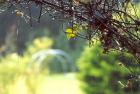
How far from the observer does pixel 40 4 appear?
238cm

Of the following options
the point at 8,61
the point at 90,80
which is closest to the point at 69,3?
the point at 90,80

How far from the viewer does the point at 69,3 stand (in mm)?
2361

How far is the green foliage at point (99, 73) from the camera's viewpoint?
13.1 meters

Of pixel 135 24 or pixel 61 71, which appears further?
pixel 61 71

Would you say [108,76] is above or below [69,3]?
below

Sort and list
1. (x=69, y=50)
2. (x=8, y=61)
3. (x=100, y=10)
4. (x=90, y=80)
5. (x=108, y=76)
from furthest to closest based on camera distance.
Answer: (x=69, y=50) → (x=8, y=61) → (x=90, y=80) → (x=108, y=76) → (x=100, y=10)

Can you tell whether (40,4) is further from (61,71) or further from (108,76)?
(61,71)

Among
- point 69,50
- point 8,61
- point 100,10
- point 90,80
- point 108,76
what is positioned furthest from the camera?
point 69,50

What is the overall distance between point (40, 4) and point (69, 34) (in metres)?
0.22

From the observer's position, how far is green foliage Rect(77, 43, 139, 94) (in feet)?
43.1

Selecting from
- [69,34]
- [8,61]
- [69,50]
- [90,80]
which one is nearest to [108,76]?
[90,80]

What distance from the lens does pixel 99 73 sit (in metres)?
13.8

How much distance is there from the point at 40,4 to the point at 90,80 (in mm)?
12206

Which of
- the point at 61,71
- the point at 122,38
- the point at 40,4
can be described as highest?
the point at 40,4
